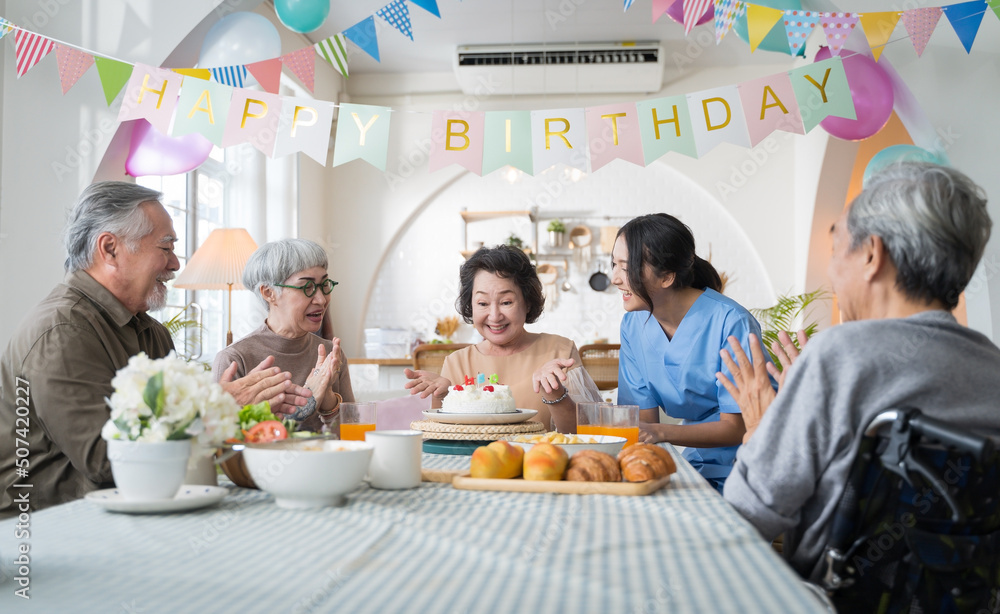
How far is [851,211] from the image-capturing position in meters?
1.22

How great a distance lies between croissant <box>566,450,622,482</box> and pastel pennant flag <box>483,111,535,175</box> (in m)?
1.97

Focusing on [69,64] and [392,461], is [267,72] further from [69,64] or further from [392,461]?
[392,461]

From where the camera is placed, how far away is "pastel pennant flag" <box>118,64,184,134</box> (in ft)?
9.47

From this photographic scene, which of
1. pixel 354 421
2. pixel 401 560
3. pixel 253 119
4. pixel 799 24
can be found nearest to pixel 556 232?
pixel 799 24

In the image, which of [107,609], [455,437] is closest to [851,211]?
[455,437]

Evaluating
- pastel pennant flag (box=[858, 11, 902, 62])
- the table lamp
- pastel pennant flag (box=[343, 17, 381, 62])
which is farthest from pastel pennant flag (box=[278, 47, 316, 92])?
pastel pennant flag (box=[858, 11, 902, 62])

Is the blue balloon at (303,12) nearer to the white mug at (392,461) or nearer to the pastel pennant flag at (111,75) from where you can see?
the pastel pennant flag at (111,75)

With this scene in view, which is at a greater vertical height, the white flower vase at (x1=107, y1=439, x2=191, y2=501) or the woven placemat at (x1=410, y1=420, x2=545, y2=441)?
the white flower vase at (x1=107, y1=439, x2=191, y2=501)

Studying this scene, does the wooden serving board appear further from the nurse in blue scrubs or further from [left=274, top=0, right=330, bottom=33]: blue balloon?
[left=274, top=0, right=330, bottom=33]: blue balloon

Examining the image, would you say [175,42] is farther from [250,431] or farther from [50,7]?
[250,431]

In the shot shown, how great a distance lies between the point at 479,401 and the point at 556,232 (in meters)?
4.75

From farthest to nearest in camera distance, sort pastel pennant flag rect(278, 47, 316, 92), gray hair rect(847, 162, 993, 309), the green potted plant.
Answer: the green potted plant, pastel pennant flag rect(278, 47, 316, 92), gray hair rect(847, 162, 993, 309)

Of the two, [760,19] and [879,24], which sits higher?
[760,19]

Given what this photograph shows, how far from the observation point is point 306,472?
41.4 inches
